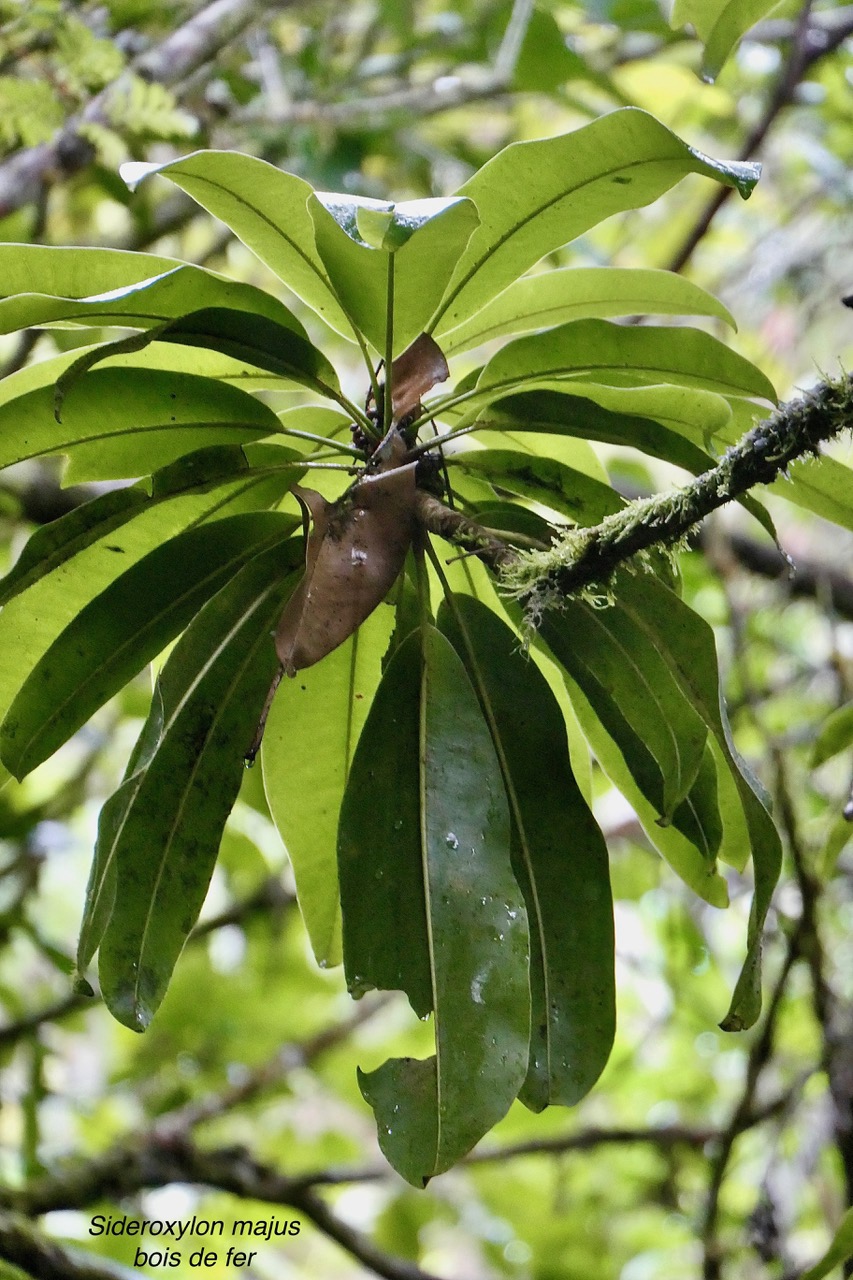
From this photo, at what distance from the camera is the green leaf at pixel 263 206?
808 mm

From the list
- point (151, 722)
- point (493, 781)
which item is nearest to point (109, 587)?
point (151, 722)

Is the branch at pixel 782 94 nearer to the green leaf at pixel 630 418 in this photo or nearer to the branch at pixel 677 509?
the green leaf at pixel 630 418

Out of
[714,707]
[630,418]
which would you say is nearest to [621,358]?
[630,418]

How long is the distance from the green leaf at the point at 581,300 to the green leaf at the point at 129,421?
0.21 meters

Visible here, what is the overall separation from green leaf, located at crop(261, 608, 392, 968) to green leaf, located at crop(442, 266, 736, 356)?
10.7 inches

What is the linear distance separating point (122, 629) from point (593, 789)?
86cm

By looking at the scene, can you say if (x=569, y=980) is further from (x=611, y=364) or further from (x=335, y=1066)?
(x=335, y=1066)

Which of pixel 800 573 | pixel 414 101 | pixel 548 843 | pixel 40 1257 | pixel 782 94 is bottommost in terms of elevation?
pixel 40 1257

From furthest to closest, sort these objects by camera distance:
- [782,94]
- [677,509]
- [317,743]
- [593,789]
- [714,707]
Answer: [782,94] → [593,789] → [317,743] → [714,707] → [677,509]

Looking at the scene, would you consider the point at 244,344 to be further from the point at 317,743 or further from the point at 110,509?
the point at 317,743

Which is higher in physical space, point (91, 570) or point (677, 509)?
point (91, 570)

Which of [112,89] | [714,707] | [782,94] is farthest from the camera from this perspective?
[782,94]

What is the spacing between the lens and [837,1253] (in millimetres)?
889

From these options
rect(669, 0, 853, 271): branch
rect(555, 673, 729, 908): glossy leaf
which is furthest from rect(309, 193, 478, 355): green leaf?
rect(669, 0, 853, 271): branch
